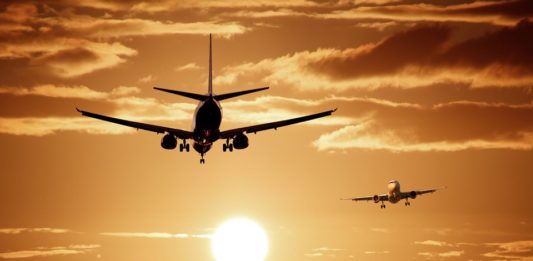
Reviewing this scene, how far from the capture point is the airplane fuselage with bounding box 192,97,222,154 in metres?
88.2

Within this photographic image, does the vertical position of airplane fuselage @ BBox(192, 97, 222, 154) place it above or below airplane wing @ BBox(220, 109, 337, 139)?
below

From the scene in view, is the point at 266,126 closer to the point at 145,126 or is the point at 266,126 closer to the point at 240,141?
the point at 240,141

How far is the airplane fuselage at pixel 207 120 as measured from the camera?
290 ft

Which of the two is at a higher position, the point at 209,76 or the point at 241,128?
the point at 209,76

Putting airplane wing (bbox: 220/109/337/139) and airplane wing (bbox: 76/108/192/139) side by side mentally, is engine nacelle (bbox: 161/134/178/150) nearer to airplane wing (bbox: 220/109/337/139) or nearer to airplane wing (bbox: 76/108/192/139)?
airplane wing (bbox: 76/108/192/139)

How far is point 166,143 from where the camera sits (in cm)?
9756

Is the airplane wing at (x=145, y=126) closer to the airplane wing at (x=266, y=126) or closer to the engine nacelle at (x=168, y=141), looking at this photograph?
the engine nacelle at (x=168, y=141)

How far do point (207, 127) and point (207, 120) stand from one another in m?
1.03

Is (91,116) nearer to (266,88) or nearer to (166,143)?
(166,143)

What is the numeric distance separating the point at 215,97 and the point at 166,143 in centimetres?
A: 1111

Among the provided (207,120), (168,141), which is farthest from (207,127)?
(168,141)

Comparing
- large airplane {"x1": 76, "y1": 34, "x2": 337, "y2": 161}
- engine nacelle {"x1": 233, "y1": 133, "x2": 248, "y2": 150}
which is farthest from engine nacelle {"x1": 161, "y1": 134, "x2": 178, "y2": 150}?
engine nacelle {"x1": 233, "y1": 133, "x2": 248, "y2": 150}

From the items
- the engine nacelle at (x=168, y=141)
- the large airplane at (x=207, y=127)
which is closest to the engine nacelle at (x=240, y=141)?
the large airplane at (x=207, y=127)

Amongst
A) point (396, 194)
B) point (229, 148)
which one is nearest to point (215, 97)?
point (229, 148)
